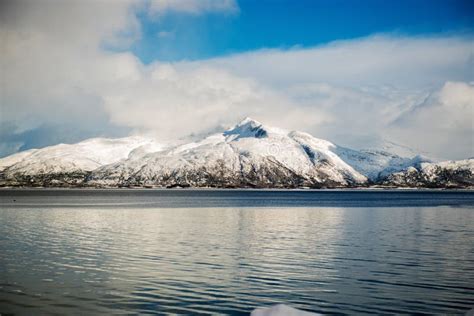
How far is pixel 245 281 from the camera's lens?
3669cm

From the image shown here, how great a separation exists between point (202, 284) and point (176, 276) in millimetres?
3453

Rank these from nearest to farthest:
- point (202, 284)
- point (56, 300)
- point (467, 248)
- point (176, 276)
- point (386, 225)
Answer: point (56, 300) < point (202, 284) < point (176, 276) < point (467, 248) < point (386, 225)

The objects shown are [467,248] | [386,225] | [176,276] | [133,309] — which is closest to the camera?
[133,309]

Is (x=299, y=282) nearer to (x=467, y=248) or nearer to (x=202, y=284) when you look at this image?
(x=202, y=284)

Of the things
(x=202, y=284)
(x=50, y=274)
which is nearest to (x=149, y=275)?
(x=202, y=284)

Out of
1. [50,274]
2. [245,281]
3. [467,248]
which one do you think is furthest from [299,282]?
[467,248]

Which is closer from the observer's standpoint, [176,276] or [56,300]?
[56,300]

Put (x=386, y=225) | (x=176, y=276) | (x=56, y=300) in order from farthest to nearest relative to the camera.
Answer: (x=386, y=225) → (x=176, y=276) → (x=56, y=300)

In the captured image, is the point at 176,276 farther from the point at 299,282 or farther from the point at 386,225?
the point at 386,225

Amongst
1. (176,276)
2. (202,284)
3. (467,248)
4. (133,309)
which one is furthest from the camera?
(467,248)

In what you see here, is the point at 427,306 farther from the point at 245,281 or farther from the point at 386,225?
the point at 386,225

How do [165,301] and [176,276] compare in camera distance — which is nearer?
[165,301]

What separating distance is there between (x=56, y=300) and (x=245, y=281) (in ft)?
42.4

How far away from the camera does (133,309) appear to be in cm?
2862
